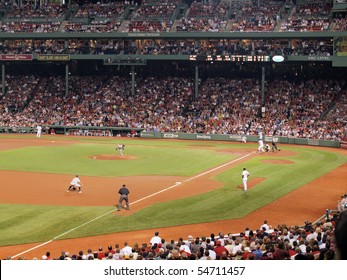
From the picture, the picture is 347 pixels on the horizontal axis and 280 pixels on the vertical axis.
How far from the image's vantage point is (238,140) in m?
59.7

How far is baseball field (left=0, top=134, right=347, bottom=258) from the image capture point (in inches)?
862

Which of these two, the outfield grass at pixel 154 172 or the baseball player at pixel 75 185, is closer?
the outfield grass at pixel 154 172

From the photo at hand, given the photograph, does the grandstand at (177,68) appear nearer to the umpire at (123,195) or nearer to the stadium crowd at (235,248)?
the umpire at (123,195)

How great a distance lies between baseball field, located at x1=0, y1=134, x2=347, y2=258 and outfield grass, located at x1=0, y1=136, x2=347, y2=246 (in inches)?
1.9

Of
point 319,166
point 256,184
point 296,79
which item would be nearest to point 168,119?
point 296,79

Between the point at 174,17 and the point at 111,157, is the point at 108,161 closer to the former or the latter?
the point at 111,157

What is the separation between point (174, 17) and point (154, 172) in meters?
41.3

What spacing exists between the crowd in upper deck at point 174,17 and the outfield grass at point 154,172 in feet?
60.7

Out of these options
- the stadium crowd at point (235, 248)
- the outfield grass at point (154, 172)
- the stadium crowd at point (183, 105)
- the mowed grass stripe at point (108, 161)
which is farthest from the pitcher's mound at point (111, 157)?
the stadium crowd at point (235, 248)

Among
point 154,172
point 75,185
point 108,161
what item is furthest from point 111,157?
point 75,185

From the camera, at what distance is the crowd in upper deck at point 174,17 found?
66125 mm

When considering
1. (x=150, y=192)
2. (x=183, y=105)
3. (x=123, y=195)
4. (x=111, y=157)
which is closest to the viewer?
(x=123, y=195)

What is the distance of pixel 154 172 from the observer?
36.9 meters

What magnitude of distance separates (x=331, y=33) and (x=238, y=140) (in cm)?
1673
